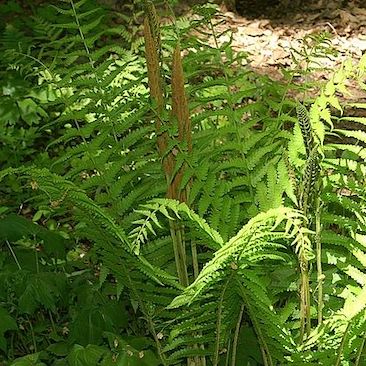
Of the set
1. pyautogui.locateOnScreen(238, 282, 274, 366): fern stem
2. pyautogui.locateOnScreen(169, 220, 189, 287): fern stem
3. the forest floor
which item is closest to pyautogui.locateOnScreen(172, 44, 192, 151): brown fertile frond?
pyautogui.locateOnScreen(169, 220, 189, 287): fern stem

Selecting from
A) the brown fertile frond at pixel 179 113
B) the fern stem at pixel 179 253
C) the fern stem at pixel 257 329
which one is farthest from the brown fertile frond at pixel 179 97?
the fern stem at pixel 257 329

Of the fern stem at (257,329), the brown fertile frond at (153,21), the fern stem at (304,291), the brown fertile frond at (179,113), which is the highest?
the brown fertile frond at (153,21)

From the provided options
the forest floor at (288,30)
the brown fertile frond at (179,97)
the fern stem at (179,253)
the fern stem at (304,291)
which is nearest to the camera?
the fern stem at (304,291)

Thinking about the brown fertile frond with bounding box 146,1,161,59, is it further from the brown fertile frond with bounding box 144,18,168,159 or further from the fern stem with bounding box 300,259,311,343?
the fern stem with bounding box 300,259,311,343

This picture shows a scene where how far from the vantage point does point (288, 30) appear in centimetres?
446

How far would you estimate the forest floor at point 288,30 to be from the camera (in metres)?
4.10

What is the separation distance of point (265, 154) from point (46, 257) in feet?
3.01

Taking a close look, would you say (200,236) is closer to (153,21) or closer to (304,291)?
(304,291)

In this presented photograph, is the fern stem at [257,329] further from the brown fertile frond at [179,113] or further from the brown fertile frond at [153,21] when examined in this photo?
the brown fertile frond at [153,21]

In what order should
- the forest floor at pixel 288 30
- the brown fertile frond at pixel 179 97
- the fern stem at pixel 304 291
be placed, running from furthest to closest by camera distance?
the forest floor at pixel 288 30 < the brown fertile frond at pixel 179 97 < the fern stem at pixel 304 291

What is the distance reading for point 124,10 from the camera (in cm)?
473

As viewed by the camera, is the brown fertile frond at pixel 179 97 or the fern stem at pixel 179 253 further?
the fern stem at pixel 179 253

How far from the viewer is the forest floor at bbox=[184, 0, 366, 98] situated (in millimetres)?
4102

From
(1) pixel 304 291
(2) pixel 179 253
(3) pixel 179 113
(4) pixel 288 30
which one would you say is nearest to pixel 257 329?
(1) pixel 304 291
